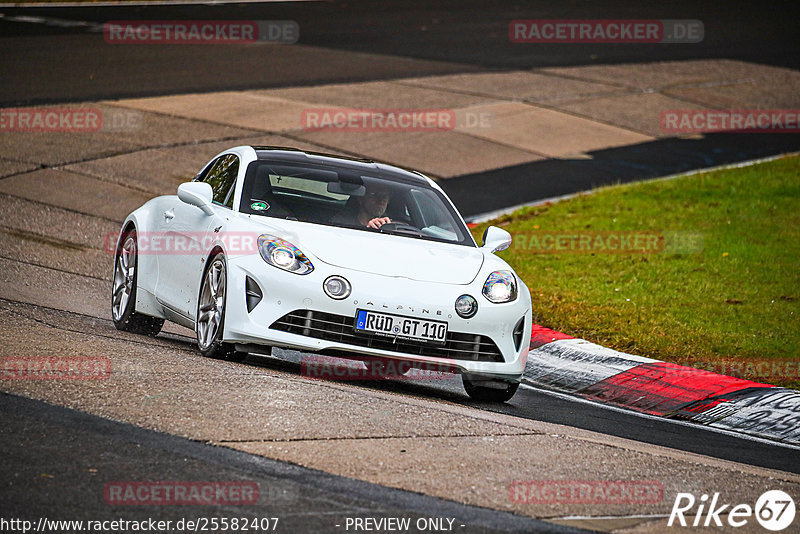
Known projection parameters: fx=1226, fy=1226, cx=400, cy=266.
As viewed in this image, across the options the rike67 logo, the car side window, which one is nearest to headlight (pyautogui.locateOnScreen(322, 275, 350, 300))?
the car side window

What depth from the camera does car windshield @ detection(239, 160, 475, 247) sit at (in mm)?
8586

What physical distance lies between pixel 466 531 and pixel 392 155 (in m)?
13.0

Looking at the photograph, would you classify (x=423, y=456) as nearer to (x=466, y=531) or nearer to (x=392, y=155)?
(x=466, y=531)

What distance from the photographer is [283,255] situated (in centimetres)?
773

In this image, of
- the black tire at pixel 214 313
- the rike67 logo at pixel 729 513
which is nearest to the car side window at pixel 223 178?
the black tire at pixel 214 313

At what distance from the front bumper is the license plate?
1.3 inches

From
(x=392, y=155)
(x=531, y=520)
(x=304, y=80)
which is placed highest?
(x=304, y=80)

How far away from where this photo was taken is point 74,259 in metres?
12.0

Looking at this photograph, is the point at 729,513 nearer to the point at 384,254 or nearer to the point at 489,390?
the point at 489,390

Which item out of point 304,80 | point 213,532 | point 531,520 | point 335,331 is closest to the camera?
point 213,532

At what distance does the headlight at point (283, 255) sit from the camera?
7.64 m

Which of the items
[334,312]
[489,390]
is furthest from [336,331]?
[489,390]

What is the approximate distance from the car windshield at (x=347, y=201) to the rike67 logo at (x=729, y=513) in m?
3.36

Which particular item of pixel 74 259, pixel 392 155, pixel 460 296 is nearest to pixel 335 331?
pixel 460 296
